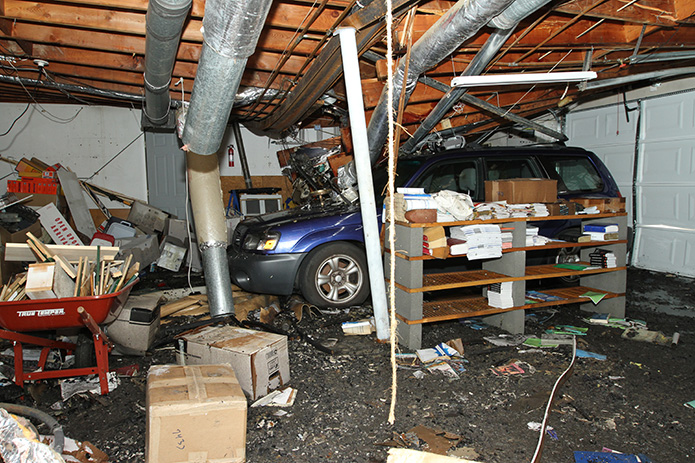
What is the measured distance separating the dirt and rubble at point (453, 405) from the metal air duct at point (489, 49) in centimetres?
281

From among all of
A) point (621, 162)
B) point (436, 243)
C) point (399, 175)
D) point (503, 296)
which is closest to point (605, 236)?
point (503, 296)

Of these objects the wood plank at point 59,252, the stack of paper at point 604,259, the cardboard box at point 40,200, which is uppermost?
the cardboard box at point 40,200

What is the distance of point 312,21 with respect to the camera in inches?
153

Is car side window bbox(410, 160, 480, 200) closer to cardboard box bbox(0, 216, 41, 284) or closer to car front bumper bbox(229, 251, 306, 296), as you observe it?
car front bumper bbox(229, 251, 306, 296)

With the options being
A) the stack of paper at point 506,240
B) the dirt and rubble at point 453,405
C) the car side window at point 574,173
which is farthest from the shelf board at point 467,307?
the car side window at point 574,173

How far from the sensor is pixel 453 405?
3.10 m

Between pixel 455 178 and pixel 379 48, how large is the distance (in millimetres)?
1848

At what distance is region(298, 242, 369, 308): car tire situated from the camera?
4.97 m

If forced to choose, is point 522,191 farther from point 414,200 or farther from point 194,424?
point 194,424

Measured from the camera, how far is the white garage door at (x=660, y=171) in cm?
655

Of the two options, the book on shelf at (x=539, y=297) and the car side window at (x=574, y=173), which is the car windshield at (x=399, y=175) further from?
the book on shelf at (x=539, y=297)

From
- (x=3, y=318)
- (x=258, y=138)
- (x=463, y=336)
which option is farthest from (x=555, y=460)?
(x=258, y=138)

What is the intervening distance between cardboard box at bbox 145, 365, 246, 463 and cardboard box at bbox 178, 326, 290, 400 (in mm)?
546

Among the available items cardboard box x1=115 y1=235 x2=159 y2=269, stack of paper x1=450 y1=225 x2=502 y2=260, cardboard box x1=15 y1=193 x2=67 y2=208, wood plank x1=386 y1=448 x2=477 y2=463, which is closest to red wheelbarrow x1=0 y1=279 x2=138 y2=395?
wood plank x1=386 y1=448 x2=477 y2=463
